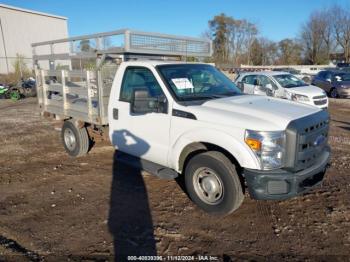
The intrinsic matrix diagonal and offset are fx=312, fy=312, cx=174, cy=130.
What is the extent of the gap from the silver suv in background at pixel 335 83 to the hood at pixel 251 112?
1661 cm

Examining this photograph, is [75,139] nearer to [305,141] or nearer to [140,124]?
[140,124]

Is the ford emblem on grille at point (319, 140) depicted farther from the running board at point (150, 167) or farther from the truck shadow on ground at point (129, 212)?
the truck shadow on ground at point (129, 212)

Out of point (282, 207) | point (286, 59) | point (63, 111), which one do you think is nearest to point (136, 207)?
point (282, 207)

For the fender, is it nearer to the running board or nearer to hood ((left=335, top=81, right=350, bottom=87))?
the running board

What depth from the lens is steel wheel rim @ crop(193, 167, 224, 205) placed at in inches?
165

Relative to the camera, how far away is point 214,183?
4223mm

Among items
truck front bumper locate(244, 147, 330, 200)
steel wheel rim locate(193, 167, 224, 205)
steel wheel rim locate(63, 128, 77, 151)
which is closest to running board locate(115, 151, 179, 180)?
steel wheel rim locate(193, 167, 224, 205)

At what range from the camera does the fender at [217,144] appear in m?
3.72

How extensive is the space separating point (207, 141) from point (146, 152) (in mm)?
1280

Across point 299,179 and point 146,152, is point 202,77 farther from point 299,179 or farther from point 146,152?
point 299,179

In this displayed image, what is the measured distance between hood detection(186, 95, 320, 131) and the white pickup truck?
0.01 m

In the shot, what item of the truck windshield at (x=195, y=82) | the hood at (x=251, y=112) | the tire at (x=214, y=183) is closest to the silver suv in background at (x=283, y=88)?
the truck windshield at (x=195, y=82)

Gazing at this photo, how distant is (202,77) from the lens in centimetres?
514

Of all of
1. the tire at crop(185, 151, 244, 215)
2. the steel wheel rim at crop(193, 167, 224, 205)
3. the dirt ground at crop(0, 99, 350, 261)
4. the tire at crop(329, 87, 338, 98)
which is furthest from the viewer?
the tire at crop(329, 87, 338, 98)
